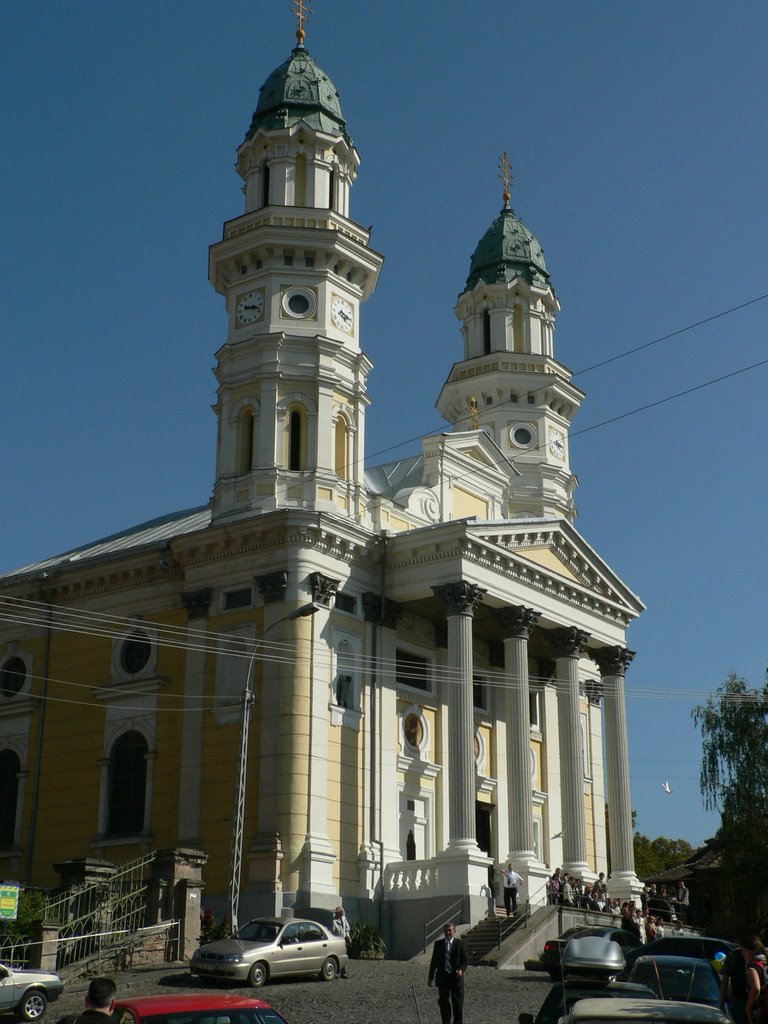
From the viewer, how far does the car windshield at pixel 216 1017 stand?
11336 millimetres

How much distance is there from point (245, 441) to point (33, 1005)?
2023cm

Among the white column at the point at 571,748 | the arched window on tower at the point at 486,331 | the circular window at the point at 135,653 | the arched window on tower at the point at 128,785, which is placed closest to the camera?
the arched window on tower at the point at 128,785

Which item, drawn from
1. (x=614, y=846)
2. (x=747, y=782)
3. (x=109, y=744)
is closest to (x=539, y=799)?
(x=614, y=846)

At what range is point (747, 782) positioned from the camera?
43.1 metres

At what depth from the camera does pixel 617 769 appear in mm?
40438

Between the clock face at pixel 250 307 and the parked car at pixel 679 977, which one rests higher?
the clock face at pixel 250 307

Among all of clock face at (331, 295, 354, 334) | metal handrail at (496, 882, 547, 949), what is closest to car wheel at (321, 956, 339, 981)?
metal handrail at (496, 882, 547, 949)

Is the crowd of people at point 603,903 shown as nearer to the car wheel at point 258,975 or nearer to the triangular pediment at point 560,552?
the triangular pediment at point 560,552

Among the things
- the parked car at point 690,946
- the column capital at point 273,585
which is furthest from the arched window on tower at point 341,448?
the parked car at point 690,946

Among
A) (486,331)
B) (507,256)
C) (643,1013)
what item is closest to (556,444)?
(486,331)

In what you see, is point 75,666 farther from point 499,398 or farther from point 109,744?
point 499,398

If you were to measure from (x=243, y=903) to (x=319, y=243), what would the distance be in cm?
A: 1852

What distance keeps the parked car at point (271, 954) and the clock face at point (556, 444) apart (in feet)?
91.9

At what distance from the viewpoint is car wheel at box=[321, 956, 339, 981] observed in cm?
2556
